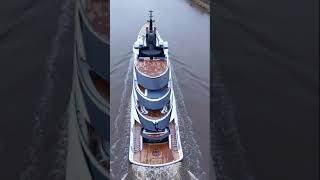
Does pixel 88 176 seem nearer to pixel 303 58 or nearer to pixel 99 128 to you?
pixel 99 128

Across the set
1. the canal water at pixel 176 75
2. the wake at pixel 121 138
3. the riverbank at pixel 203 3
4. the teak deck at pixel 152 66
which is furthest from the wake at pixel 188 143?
the riverbank at pixel 203 3

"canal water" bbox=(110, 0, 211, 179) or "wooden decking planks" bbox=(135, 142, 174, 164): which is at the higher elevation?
"canal water" bbox=(110, 0, 211, 179)

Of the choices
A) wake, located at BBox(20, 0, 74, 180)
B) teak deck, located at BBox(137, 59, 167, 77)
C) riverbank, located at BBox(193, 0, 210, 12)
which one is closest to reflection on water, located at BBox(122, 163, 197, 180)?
teak deck, located at BBox(137, 59, 167, 77)

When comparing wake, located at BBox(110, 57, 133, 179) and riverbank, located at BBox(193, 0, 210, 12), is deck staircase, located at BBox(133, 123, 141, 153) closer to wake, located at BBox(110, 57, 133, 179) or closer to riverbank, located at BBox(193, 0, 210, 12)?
wake, located at BBox(110, 57, 133, 179)

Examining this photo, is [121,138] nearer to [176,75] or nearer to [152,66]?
[152,66]

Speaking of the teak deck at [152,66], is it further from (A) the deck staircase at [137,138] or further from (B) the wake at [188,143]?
(A) the deck staircase at [137,138]

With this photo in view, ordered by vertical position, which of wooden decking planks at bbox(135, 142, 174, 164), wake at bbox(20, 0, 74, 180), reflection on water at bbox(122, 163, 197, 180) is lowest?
reflection on water at bbox(122, 163, 197, 180)
